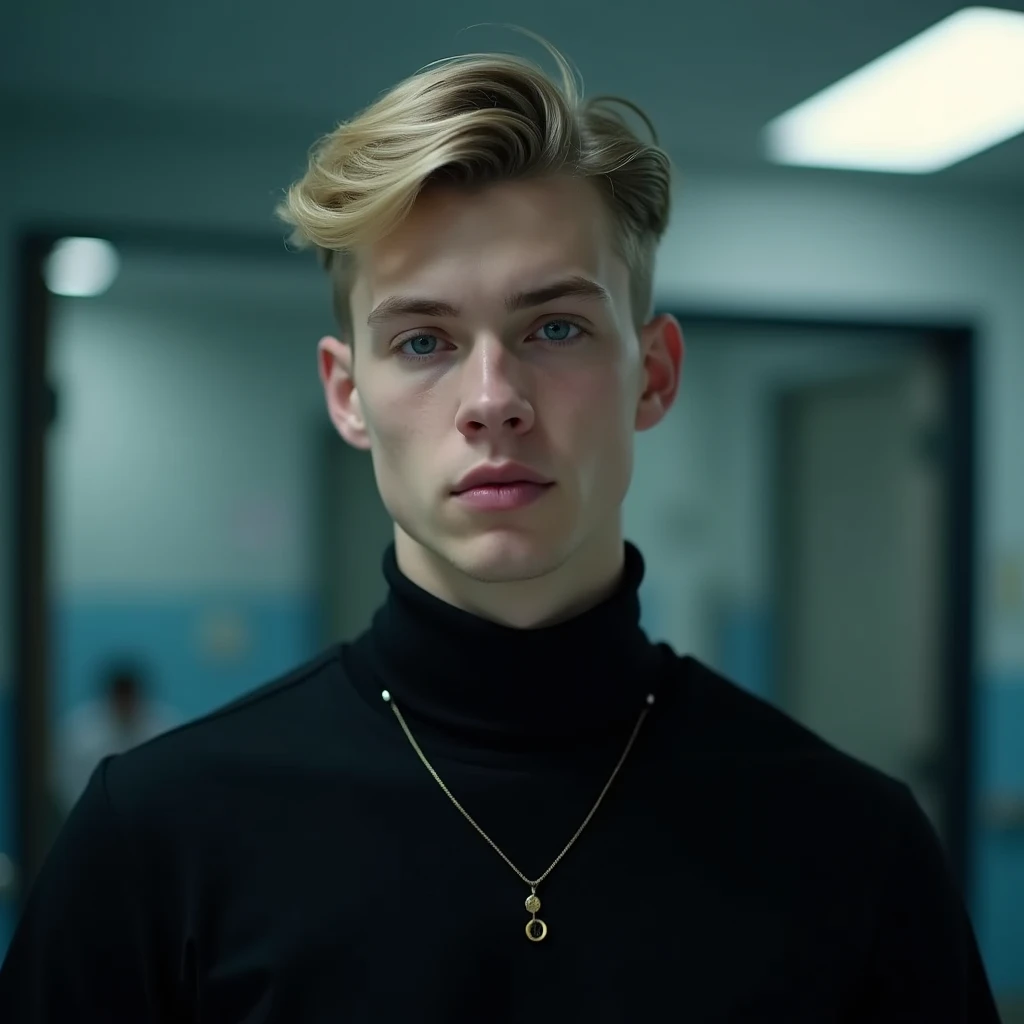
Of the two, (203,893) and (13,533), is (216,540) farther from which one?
(203,893)

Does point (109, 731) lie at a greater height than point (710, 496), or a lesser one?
lesser

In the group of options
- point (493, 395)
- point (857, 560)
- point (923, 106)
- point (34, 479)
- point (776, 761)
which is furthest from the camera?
point (857, 560)

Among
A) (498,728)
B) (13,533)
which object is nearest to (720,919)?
(498,728)

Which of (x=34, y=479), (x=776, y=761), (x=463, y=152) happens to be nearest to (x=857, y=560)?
(x=34, y=479)

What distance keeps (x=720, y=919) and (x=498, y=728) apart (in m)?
0.21

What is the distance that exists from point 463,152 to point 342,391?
235 mm

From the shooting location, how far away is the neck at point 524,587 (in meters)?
0.85

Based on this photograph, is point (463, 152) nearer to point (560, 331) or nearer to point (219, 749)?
point (560, 331)

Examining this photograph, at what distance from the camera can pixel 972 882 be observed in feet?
8.45

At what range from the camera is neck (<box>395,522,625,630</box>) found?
85 cm

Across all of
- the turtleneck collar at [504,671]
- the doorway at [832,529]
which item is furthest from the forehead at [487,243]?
the doorway at [832,529]

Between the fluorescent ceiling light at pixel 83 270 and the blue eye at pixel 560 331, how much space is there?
2615 millimetres

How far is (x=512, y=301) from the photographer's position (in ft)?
2.57

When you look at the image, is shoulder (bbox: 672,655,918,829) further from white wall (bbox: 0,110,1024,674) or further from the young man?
white wall (bbox: 0,110,1024,674)
